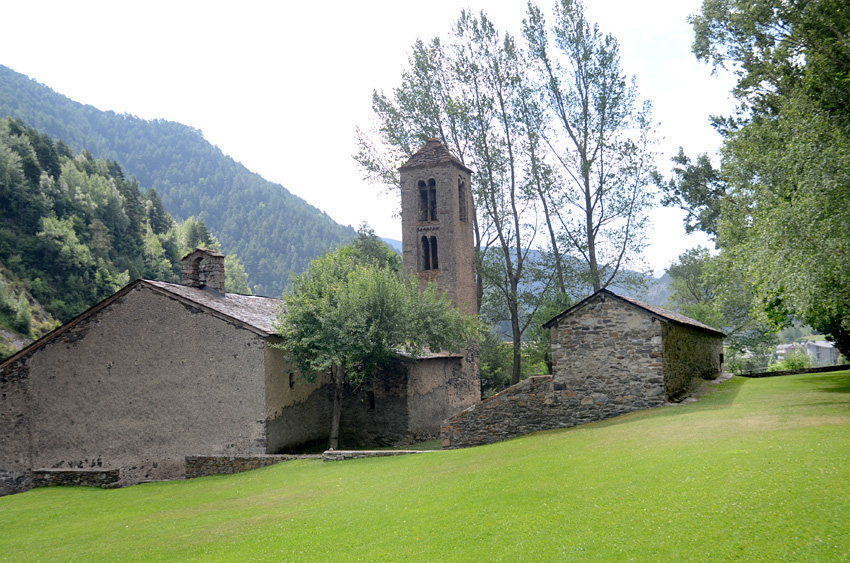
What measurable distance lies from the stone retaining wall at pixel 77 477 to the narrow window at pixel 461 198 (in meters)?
23.2

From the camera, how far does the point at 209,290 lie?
26.2m

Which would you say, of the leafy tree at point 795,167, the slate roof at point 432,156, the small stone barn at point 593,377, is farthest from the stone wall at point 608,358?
the slate roof at point 432,156

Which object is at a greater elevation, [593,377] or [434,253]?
[434,253]

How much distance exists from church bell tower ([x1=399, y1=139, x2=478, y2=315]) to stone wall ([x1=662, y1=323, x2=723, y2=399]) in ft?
Result: 44.5

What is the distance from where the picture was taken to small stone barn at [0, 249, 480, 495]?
71.2ft

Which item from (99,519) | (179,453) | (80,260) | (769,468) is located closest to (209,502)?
(99,519)

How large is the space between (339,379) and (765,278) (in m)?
15.0

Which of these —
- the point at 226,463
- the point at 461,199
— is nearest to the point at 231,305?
the point at 226,463

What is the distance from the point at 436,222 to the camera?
36031 mm

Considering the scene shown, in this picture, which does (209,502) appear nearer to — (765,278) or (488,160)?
(765,278)

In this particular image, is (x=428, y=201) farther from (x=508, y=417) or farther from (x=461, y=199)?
(x=508, y=417)

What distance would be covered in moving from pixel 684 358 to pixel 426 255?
1819 cm

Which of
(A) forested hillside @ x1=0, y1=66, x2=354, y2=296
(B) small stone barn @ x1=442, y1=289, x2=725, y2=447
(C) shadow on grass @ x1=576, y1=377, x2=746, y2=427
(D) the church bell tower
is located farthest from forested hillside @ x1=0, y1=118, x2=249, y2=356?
(C) shadow on grass @ x1=576, y1=377, x2=746, y2=427

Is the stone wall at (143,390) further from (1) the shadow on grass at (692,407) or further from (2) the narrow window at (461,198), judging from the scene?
(2) the narrow window at (461,198)
